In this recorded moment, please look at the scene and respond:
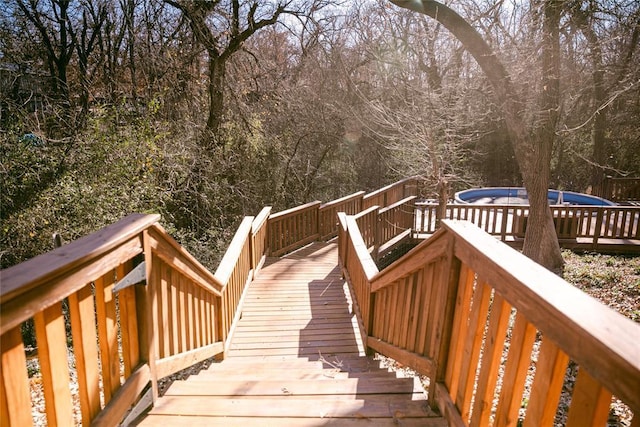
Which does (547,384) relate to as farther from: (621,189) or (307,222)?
(621,189)

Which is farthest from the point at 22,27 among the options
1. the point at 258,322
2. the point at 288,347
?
the point at 288,347

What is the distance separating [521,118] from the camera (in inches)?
275

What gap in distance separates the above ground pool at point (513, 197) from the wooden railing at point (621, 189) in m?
0.64

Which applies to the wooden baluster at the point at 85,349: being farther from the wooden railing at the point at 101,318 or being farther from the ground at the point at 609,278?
the ground at the point at 609,278

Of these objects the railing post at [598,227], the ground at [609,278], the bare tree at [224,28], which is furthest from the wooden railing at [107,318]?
the railing post at [598,227]

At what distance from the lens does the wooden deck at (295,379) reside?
2113 mm

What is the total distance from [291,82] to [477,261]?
12.6 meters

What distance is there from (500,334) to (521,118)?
6563mm

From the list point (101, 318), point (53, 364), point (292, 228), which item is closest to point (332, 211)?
point (292, 228)

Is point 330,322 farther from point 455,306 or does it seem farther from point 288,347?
point 455,306

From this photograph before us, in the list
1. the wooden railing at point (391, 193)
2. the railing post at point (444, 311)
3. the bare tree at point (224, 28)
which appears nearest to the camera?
the railing post at point (444, 311)

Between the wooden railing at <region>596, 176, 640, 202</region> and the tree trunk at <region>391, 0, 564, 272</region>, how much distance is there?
7985 mm

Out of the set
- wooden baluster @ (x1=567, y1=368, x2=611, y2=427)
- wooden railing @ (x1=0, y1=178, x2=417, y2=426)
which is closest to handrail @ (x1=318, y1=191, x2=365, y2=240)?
wooden railing @ (x1=0, y1=178, x2=417, y2=426)

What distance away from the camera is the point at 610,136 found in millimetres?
16047
